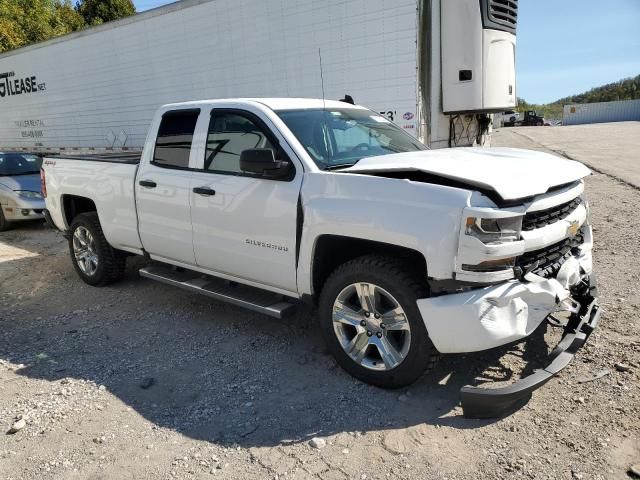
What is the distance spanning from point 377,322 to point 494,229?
95 cm

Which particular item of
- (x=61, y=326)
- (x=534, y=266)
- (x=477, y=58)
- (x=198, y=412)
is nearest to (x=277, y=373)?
(x=198, y=412)

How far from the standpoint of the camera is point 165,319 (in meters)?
4.81

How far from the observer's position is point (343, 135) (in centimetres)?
414

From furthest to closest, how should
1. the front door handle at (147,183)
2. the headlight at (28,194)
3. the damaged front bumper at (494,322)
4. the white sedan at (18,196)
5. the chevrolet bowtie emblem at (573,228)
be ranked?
the headlight at (28,194)
the white sedan at (18,196)
the front door handle at (147,183)
the chevrolet bowtie emblem at (573,228)
the damaged front bumper at (494,322)

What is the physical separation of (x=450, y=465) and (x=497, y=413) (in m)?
0.50

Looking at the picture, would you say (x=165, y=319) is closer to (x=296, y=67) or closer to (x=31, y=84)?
(x=296, y=67)

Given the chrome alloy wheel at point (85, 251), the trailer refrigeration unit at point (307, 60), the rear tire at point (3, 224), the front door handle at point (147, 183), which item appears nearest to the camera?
the front door handle at point (147, 183)

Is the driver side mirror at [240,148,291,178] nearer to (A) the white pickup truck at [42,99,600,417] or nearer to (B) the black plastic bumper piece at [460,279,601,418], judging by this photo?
(A) the white pickup truck at [42,99,600,417]

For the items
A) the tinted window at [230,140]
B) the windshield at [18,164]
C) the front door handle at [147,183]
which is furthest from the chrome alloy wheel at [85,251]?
the windshield at [18,164]

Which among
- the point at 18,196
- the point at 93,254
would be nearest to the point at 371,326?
the point at 93,254

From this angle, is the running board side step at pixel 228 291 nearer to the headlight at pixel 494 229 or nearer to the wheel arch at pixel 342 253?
the wheel arch at pixel 342 253

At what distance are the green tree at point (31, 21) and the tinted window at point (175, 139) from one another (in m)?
30.7

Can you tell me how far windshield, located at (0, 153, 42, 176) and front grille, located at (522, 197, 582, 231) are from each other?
31.8 ft

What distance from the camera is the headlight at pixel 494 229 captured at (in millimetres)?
2820
